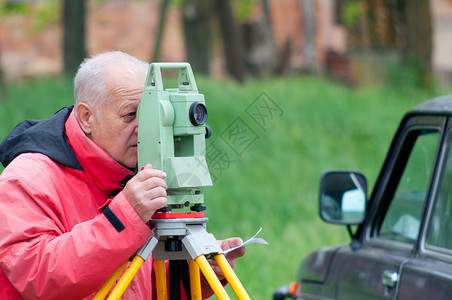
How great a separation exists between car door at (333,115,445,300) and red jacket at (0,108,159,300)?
51.3 inches

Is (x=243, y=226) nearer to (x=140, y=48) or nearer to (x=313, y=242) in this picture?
(x=313, y=242)

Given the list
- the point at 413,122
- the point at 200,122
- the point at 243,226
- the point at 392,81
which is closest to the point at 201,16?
the point at 392,81

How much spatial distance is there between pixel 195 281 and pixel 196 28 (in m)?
18.1

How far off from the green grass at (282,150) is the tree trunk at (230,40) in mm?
2057

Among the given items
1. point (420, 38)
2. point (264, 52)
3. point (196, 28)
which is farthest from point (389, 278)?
point (264, 52)

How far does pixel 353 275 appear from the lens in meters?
3.82

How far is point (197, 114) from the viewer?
7.97ft

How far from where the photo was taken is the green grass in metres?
8.37

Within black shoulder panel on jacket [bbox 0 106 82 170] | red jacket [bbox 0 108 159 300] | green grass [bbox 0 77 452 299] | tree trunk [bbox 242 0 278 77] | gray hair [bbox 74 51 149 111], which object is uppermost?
tree trunk [bbox 242 0 278 77]

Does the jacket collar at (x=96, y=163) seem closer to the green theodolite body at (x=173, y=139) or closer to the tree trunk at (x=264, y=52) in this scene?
the green theodolite body at (x=173, y=139)

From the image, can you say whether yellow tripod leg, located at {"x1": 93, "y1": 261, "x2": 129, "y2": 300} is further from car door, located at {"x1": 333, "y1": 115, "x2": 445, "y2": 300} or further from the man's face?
car door, located at {"x1": 333, "y1": 115, "x2": 445, "y2": 300}

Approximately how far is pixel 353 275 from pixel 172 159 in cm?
171

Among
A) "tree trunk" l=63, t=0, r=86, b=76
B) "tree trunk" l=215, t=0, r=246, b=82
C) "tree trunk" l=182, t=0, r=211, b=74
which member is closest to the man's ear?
"tree trunk" l=63, t=0, r=86, b=76

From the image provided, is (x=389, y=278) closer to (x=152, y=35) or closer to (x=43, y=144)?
(x=43, y=144)
